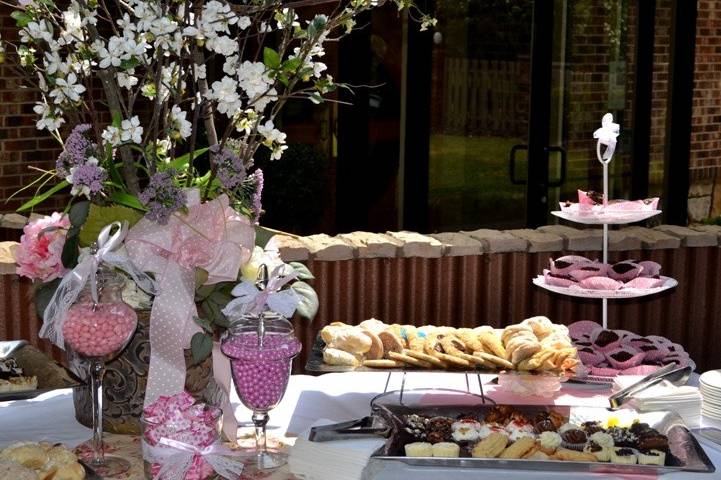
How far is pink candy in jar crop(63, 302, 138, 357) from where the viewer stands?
2.26m

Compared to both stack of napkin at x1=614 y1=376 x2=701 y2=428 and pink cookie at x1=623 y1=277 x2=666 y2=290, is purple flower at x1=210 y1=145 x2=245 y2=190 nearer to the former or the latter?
stack of napkin at x1=614 y1=376 x2=701 y2=428

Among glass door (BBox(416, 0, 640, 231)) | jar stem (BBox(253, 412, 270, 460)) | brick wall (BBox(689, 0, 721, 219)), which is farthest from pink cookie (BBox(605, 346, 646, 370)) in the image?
brick wall (BBox(689, 0, 721, 219))

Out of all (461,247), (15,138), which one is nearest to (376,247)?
(461,247)

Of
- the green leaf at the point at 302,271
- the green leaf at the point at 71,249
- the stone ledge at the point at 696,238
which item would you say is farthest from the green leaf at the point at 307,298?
the stone ledge at the point at 696,238

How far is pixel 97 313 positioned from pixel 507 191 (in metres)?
4.64

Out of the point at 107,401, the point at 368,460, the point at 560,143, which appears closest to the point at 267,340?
the point at 368,460

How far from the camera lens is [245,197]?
101 inches

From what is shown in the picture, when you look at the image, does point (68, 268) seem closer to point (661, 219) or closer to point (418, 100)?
point (418, 100)

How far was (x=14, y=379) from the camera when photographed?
2.60 metres

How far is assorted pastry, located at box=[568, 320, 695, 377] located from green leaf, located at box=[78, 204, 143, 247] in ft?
3.97

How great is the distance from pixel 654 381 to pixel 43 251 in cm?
137

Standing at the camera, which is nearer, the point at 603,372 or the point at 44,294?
the point at 44,294

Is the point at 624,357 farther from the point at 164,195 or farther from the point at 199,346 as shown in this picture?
the point at 164,195

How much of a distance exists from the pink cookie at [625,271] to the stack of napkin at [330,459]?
125 cm
